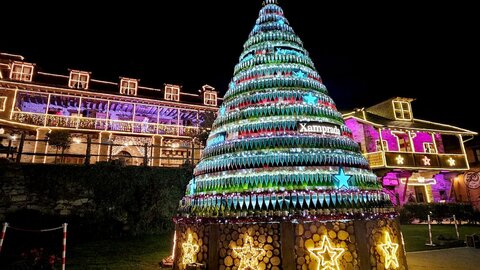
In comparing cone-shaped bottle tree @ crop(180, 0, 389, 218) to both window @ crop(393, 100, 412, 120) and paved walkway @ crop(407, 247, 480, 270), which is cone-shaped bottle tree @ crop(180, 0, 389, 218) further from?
window @ crop(393, 100, 412, 120)

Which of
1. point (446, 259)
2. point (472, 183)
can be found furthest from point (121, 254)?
point (472, 183)

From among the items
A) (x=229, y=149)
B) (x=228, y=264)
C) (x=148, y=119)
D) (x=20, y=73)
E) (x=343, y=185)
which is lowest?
(x=228, y=264)

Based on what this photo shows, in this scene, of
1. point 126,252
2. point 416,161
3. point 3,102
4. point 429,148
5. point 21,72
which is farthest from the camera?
point 429,148

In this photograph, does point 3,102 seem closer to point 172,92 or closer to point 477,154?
point 172,92

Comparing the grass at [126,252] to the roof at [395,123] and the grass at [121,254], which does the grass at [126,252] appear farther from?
the roof at [395,123]

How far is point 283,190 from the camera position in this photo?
5.46 m

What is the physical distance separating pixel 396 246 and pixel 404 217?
49.1ft

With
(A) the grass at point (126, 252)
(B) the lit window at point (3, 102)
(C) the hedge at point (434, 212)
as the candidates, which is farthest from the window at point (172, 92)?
(C) the hedge at point (434, 212)

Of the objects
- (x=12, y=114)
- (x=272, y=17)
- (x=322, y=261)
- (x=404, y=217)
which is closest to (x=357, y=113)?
(x=404, y=217)

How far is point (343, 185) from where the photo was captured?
5613 mm

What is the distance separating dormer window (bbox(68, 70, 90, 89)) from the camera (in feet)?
75.1

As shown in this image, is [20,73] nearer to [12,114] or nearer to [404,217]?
[12,114]

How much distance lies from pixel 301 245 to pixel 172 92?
2317 cm

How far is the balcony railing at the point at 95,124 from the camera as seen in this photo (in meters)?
20.8
